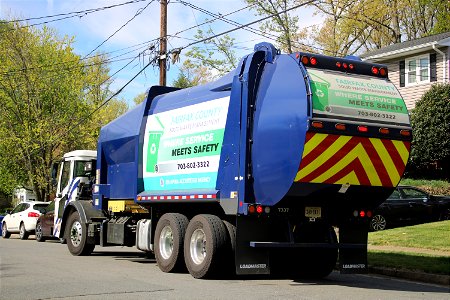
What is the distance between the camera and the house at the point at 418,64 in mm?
30031

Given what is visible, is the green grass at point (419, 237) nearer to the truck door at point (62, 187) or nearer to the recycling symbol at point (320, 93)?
the recycling symbol at point (320, 93)

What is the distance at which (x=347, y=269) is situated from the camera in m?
10.3

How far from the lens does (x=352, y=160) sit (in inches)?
367

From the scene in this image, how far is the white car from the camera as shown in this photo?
23.0m

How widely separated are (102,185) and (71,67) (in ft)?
61.8

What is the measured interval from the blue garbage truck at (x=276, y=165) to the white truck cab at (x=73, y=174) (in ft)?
14.3

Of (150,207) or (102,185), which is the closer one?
(150,207)

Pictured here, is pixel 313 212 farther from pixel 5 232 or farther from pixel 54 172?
pixel 5 232

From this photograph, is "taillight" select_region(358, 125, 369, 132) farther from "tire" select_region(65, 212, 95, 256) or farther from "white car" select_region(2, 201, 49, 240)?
"white car" select_region(2, 201, 49, 240)

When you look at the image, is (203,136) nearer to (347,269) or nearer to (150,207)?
(150,207)

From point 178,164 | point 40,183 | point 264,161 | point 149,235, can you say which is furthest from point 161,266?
point 40,183

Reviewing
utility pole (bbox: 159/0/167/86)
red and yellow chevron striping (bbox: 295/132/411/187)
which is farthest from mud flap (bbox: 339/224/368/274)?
utility pole (bbox: 159/0/167/86)

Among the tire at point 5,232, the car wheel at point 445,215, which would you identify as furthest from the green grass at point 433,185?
the tire at point 5,232

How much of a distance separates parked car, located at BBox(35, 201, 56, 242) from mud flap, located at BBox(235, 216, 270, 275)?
1169cm
